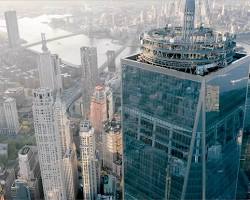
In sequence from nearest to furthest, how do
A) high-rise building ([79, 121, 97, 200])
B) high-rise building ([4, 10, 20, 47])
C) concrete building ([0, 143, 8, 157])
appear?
high-rise building ([79, 121, 97, 200]) < concrete building ([0, 143, 8, 157]) < high-rise building ([4, 10, 20, 47])

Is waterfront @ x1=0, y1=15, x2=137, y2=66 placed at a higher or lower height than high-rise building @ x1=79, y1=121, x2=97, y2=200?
higher

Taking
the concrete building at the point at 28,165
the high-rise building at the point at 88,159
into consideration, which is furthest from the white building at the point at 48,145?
the concrete building at the point at 28,165

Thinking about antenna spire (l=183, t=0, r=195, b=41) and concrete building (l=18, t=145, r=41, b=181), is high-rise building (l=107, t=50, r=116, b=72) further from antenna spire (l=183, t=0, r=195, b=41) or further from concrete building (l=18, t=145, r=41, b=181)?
antenna spire (l=183, t=0, r=195, b=41)

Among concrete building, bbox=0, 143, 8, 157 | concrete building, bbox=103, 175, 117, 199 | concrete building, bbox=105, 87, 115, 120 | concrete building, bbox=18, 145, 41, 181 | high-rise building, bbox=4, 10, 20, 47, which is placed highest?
high-rise building, bbox=4, 10, 20, 47

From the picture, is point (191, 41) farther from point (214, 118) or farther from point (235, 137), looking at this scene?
point (235, 137)

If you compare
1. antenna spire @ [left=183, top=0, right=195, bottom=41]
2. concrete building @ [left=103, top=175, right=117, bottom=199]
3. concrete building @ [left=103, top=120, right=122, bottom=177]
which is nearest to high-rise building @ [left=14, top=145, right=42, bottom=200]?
concrete building @ [left=103, top=175, right=117, bottom=199]

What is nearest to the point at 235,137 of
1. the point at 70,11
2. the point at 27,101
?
the point at 27,101
